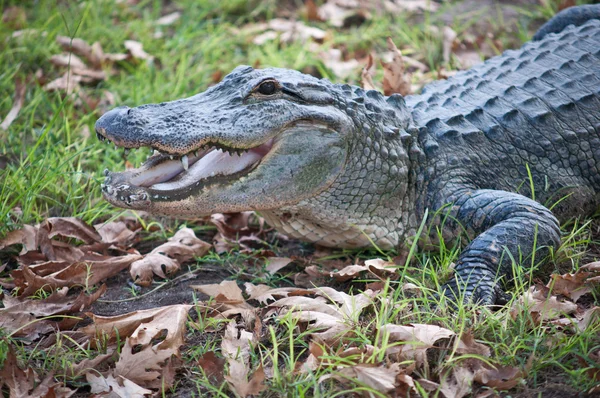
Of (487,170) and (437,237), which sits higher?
(487,170)

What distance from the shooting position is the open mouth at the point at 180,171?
11.4 ft

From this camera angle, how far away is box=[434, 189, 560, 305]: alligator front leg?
3379 mm

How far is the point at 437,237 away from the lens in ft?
13.0

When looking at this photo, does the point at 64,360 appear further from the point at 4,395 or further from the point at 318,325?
the point at 318,325

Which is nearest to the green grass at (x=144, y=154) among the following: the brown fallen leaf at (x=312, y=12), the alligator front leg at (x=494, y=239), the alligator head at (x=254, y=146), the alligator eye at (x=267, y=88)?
the alligator front leg at (x=494, y=239)

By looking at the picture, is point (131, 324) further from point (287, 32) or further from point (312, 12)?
point (312, 12)

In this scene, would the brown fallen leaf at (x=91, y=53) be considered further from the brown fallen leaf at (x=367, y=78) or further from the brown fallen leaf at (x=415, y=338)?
the brown fallen leaf at (x=415, y=338)

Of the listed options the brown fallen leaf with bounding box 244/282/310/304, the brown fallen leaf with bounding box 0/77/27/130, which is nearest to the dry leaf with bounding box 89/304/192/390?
the brown fallen leaf with bounding box 244/282/310/304

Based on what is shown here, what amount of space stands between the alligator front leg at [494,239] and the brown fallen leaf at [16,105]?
3.53 meters

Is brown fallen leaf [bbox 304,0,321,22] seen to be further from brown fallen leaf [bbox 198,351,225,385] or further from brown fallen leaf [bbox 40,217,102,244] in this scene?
brown fallen leaf [bbox 198,351,225,385]

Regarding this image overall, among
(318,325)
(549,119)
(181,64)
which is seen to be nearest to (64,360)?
(318,325)

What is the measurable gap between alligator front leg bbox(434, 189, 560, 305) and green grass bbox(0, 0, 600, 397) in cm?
13

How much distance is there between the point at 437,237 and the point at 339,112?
3.15 feet

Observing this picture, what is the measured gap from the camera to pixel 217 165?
3.68 meters
